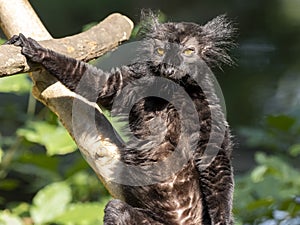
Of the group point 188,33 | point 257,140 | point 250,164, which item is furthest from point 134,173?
point 250,164

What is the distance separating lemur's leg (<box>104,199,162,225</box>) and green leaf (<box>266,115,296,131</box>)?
4.11 feet

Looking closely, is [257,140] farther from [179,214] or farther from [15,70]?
[15,70]

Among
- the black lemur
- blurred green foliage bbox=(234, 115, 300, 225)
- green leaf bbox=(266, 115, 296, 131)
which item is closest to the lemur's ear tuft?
the black lemur

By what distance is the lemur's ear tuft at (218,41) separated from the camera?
222cm

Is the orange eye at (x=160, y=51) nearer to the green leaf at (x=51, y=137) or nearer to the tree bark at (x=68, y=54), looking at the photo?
the tree bark at (x=68, y=54)

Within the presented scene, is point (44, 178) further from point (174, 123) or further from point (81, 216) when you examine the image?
point (174, 123)

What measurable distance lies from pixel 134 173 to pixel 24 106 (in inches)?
88.5

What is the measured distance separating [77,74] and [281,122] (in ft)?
4.25

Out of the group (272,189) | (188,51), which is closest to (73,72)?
(188,51)

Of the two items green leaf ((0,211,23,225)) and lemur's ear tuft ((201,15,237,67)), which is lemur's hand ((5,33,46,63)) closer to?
lemur's ear tuft ((201,15,237,67))

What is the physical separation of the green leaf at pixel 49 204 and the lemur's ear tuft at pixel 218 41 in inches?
28.0

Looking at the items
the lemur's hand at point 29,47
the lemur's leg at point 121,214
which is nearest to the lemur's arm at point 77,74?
the lemur's hand at point 29,47

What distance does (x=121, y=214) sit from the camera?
6.66 feet

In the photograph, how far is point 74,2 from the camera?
4.62 meters
